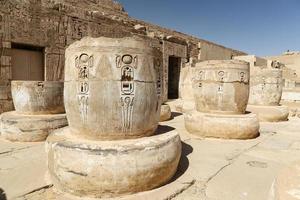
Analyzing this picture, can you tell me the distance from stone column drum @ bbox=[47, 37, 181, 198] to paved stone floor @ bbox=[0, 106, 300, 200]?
0.22m

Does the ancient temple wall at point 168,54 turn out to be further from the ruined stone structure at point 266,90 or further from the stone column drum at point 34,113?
the stone column drum at point 34,113

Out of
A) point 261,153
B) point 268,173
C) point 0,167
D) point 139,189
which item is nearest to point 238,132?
point 261,153

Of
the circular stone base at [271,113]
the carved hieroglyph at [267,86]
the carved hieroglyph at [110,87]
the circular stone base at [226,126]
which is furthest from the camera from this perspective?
the carved hieroglyph at [267,86]

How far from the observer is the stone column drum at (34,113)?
15.6ft

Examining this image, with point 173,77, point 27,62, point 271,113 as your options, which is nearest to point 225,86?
point 271,113

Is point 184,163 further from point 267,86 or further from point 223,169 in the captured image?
point 267,86

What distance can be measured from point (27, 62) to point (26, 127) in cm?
363

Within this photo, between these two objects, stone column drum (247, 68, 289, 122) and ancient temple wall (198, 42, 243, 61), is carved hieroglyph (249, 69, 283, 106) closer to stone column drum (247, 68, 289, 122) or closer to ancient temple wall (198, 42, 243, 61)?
stone column drum (247, 68, 289, 122)

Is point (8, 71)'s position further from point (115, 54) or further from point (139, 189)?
point (139, 189)

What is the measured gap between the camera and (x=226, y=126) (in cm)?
488

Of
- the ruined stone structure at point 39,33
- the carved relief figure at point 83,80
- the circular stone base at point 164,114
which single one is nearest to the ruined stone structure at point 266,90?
the circular stone base at point 164,114

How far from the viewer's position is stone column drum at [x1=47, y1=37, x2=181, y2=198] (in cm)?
246

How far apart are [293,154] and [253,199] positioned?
2128mm

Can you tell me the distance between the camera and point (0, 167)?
3326 mm
